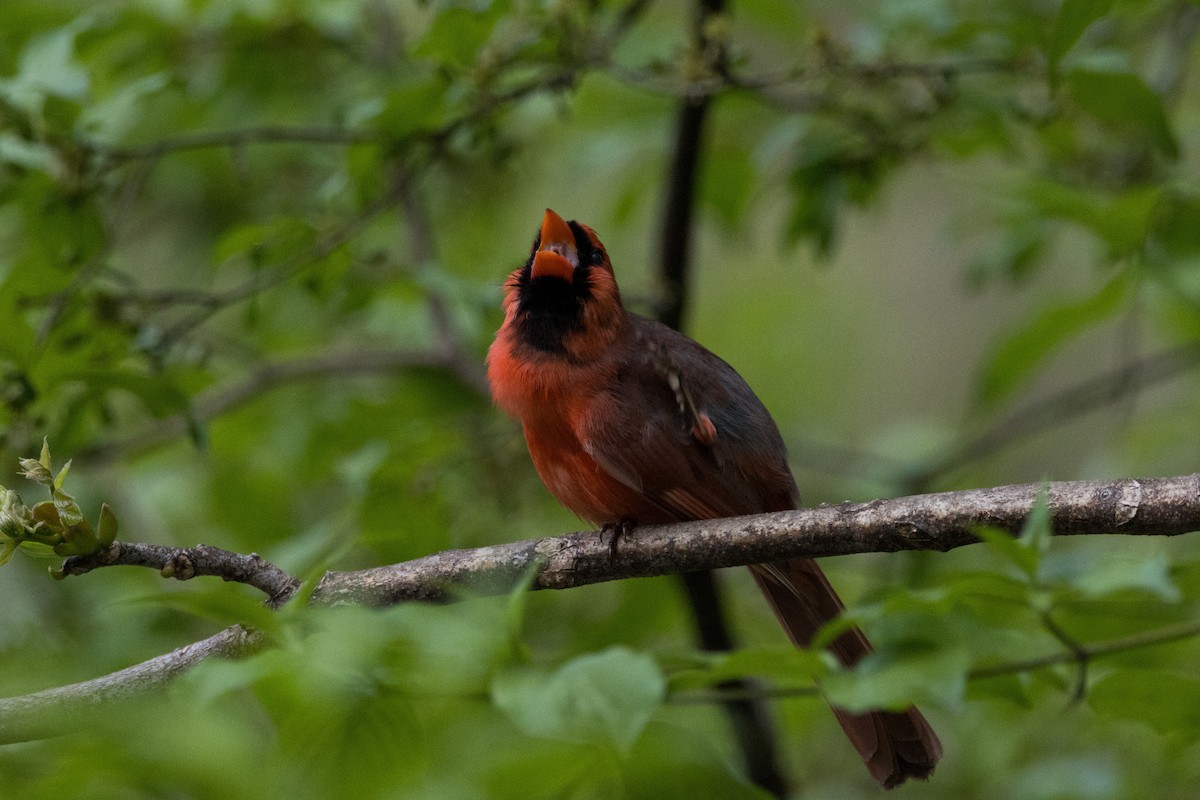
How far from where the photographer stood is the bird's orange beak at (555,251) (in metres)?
3.16

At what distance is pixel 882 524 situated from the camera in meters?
2.08

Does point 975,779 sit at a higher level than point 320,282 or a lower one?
lower

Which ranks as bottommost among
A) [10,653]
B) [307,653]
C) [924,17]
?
[10,653]

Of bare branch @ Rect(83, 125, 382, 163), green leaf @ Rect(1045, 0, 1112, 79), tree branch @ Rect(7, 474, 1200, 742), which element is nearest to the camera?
tree branch @ Rect(7, 474, 1200, 742)

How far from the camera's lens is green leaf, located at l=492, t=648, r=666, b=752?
145 cm

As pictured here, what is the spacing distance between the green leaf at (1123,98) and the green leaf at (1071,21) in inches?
10.6

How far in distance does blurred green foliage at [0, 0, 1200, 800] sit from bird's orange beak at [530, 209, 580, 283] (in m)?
0.20

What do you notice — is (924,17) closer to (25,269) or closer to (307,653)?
(25,269)

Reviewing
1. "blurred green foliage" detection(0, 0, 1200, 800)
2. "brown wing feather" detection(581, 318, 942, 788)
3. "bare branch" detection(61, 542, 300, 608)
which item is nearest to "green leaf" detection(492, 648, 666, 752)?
"blurred green foliage" detection(0, 0, 1200, 800)

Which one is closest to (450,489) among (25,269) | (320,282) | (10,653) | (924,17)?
(320,282)

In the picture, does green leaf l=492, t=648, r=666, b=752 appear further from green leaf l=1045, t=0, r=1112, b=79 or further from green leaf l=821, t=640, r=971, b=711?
green leaf l=1045, t=0, r=1112, b=79

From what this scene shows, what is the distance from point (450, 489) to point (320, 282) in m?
0.91

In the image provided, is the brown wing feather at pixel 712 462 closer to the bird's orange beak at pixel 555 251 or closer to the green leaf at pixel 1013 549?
the bird's orange beak at pixel 555 251

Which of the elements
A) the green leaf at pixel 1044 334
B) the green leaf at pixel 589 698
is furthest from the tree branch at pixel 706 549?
the green leaf at pixel 1044 334
